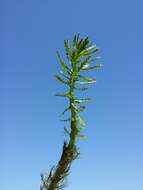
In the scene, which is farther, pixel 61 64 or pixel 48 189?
pixel 61 64

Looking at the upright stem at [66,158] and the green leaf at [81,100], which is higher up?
the green leaf at [81,100]

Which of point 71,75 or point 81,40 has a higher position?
point 81,40

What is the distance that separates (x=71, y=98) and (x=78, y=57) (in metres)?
0.93

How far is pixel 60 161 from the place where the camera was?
4.63 metres

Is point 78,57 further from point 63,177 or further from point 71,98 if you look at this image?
point 63,177

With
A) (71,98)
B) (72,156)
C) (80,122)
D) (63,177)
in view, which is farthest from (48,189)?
(71,98)

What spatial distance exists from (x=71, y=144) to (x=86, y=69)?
1637 millimetres

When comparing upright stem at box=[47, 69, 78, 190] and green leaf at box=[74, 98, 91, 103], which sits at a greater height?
green leaf at box=[74, 98, 91, 103]

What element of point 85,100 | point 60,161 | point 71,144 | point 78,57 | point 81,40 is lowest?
point 60,161

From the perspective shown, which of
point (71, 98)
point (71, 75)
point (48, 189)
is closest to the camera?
point (48, 189)

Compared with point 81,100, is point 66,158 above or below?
below

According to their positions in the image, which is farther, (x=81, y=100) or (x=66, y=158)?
(x=81, y=100)

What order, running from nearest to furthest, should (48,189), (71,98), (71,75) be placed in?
(48,189) < (71,98) < (71,75)

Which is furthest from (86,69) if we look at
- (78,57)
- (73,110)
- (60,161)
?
(60,161)
